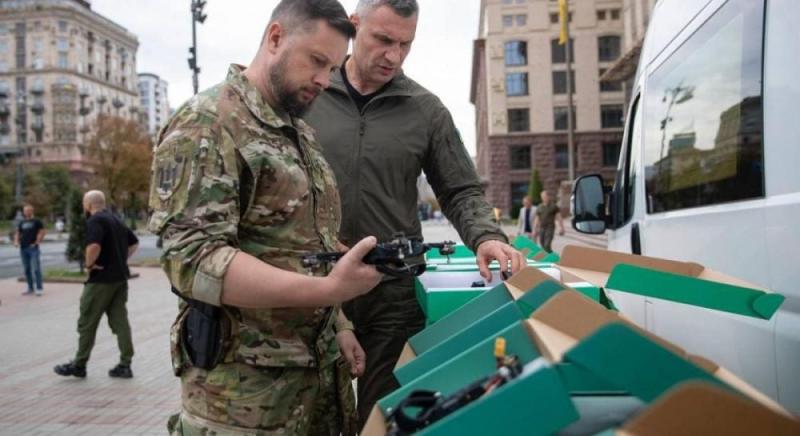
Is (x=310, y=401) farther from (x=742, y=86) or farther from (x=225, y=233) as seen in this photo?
(x=742, y=86)

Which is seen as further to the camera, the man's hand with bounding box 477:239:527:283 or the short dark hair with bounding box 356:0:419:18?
the short dark hair with bounding box 356:0:419:18

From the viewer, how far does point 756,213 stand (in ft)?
5.96

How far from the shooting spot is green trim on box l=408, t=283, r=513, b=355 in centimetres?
164

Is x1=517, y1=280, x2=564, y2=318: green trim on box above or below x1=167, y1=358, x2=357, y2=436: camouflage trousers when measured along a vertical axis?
above

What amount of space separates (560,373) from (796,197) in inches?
37.3

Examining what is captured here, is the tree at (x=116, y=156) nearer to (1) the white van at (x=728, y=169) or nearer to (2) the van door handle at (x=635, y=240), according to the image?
(2) the van door handle at (x=635, y=240)

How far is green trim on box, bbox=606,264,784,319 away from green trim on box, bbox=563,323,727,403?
1.74 ft

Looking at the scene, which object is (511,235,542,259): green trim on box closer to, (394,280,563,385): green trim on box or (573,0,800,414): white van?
(573,0,800,414): white van

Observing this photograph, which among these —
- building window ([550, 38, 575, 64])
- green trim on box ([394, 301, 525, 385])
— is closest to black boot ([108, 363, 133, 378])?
green trim on box ([394, 301, 525, 385])

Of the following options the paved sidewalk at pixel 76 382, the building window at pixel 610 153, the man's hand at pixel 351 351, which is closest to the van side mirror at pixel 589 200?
the man's hand at pixel 351 351

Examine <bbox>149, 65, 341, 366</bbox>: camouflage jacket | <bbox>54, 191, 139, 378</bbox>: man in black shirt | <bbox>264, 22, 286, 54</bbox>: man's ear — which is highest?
<bbox>264, 22, 286, 54</bbox>: man's ear

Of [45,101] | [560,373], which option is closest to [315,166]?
[560,373]

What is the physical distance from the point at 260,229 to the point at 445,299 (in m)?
0.66

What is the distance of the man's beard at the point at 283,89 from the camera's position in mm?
1859
